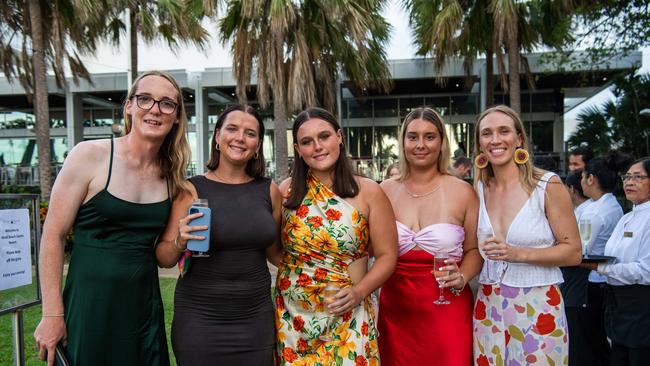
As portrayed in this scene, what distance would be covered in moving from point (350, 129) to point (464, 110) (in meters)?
5.27

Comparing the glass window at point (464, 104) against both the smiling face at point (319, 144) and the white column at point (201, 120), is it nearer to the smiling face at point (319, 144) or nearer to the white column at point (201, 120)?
the white column at point (201, 120)

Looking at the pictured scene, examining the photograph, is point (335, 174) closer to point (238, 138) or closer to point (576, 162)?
point (238, 138)

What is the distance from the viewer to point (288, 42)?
11.8m

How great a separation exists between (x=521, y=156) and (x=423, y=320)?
1110 millimetres

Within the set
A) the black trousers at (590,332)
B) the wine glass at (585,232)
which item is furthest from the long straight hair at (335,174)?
the black trousers at (590,332)

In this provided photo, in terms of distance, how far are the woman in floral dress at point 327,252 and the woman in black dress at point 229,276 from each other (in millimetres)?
126

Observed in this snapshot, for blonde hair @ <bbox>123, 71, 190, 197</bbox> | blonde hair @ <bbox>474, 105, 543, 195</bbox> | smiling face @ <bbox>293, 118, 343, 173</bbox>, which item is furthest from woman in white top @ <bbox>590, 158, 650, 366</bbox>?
blonde hair @ <bbox>123, 71, 190, 197</bbox>

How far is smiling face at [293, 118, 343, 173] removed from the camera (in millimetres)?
2686

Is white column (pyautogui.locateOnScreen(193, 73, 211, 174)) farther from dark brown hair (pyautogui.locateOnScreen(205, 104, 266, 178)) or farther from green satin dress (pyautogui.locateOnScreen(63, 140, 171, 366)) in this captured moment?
green satin dress (pyautogui.locateOnScreen(63, 140, 171, 366))

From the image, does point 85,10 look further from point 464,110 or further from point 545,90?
point 545,90

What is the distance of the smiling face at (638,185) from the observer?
12.2ft

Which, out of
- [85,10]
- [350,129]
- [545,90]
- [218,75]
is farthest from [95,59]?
[545,90]

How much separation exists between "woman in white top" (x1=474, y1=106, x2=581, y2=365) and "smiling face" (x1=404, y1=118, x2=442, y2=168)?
0.31 meters

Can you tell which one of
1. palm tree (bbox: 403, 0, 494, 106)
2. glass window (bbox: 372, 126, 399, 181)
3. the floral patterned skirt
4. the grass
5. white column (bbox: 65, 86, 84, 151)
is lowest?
the grass
